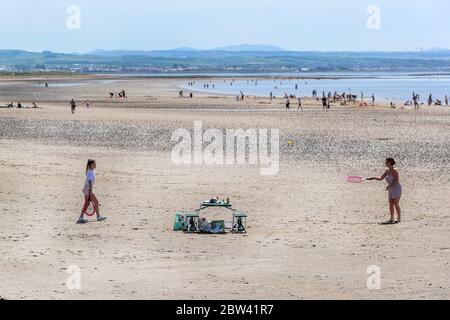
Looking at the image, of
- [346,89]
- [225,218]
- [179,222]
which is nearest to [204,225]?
[179,222]

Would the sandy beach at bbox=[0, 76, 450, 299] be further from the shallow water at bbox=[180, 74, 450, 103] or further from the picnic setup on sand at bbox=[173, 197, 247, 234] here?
the shallow water at bbox=[180, 74, 450, 103]

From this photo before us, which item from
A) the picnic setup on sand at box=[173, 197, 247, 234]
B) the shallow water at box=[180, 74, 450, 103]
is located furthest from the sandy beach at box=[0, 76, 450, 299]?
the shallow water at box=[180, 74, 450, 103]

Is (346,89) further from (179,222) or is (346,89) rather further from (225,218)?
(179,222)

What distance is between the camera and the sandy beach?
43.9ft

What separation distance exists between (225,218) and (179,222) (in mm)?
1699

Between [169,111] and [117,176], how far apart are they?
36.4 meters

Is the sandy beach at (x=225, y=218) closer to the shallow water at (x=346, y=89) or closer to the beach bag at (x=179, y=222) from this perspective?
the beach bag at (x=179, y=222)

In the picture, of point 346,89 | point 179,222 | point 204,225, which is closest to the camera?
point 204,225

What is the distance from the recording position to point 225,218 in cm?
1916

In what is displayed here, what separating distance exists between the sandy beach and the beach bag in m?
0.31

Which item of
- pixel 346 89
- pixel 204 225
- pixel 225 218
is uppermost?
pixel 204 225

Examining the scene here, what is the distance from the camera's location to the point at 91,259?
15031mm
